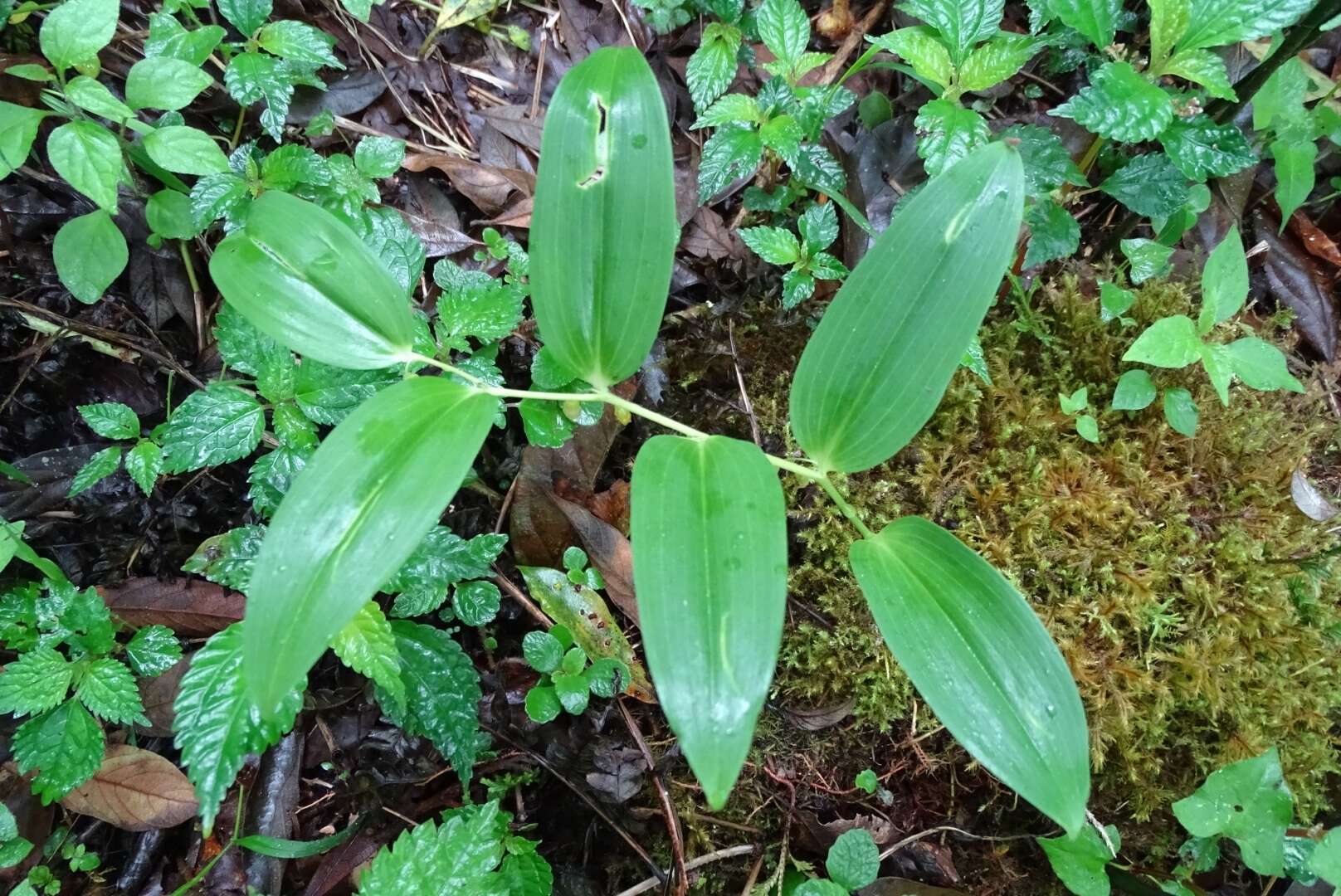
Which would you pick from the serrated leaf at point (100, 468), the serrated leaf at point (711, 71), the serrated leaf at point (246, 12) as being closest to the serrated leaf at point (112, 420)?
the serrated leaf at point (100, 468)

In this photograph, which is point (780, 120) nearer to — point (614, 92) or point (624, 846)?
point (614, 92)

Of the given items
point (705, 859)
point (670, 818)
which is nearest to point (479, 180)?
point (670, 818)

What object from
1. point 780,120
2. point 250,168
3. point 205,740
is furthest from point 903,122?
point 205,740

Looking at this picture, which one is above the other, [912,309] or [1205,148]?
[1205,148]

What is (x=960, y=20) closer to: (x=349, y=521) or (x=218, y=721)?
(x=349, y=521)

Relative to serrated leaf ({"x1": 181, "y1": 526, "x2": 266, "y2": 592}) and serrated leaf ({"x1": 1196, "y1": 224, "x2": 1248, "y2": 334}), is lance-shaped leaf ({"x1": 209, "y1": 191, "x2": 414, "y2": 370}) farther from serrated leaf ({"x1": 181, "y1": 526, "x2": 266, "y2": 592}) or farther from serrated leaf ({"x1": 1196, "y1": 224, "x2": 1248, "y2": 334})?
serrated leaf ({"x1": 1196, "y1": 224, "x2": 1248, "y2": 334})

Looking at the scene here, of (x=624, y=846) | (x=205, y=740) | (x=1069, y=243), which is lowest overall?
(x=624, y=846)
